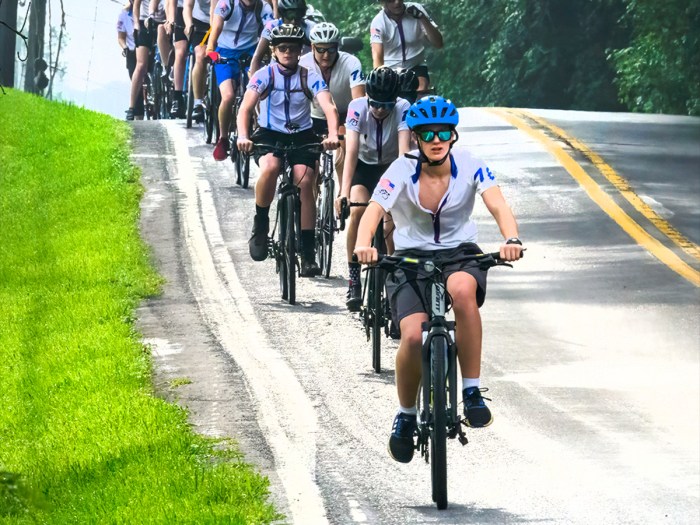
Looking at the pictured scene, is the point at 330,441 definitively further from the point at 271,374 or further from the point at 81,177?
the point at 81,177

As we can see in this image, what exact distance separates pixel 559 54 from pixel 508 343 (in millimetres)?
26287

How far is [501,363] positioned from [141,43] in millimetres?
16223

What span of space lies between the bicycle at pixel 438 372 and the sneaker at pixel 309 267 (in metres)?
6.97

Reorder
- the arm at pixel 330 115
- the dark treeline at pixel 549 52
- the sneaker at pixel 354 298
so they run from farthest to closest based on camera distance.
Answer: the dark treeline at pixel 549 52 < the arm at pixel 330 115 < the sneaker at pixel 354 298

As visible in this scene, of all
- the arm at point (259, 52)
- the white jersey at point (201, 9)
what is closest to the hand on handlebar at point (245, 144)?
the arm at point (259, 52)

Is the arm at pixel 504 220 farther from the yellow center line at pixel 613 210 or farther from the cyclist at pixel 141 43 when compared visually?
the cyclist at pixel 141 43

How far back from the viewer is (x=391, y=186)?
916cm

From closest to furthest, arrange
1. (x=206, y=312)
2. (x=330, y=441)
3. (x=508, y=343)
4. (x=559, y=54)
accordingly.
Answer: (x=330, y=441)
(x=508, y=343)
(x=206, y=312)
(x=559, y=54)

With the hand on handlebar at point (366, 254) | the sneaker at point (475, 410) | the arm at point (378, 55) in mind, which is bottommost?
the sneaker at point (475, 410)

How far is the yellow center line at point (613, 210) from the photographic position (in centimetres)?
1761

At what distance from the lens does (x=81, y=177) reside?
21.9 meters

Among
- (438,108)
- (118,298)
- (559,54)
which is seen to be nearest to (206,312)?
(118,298)

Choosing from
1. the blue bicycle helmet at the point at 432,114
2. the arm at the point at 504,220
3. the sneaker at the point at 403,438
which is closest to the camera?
the arm at the point at 504,220

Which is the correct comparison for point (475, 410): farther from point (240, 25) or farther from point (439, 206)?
point (240, 25)
